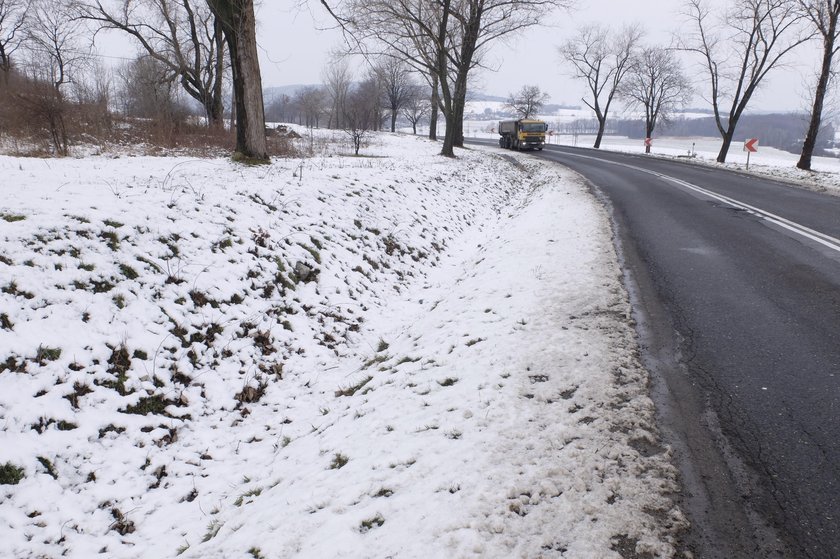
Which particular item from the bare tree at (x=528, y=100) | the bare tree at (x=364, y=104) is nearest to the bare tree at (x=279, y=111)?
the bare tree at (x=364, y=104)

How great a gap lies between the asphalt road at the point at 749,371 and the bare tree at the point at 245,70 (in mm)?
9214

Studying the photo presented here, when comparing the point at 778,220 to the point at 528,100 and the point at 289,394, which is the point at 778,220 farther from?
the point at 528,100

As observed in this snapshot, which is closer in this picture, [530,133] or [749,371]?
[749,371]

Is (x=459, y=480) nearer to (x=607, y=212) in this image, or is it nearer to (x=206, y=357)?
(x=206, y=357)

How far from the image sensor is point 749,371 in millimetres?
Result: 3748

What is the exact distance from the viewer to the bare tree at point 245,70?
10.3 metres

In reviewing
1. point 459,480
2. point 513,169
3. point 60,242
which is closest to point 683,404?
point 459,480

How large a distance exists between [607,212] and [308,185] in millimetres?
6877

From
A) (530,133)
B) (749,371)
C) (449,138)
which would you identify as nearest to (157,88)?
(449,138)

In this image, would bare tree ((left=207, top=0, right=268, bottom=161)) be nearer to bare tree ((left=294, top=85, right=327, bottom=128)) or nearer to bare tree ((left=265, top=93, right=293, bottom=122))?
bare tree ((left=294, top=85, right=327, bottom=128))

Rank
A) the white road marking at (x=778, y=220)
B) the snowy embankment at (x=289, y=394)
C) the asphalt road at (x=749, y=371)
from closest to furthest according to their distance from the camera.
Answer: the asphalt road at (x=749, y=371) < the snowy embankment at (x=289, y=394) < the white road marking at (x=778, y=220)

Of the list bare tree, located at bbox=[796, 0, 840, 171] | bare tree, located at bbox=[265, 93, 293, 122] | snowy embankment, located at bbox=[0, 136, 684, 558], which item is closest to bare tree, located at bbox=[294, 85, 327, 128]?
bare tree, located at bbox=[265, 93, 293, 122]

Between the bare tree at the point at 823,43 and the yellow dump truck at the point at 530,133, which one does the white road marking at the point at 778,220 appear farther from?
the yellow dump truck at the point at 530,133

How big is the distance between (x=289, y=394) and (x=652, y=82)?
51.8 meters
